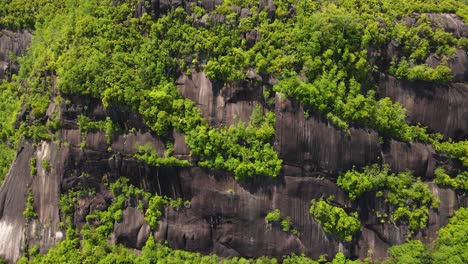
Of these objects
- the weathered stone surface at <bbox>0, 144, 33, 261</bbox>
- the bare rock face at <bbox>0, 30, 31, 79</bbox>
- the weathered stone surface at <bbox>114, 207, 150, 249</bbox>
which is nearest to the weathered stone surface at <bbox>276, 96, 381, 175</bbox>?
the weathered stone surface at <bbox>114, 207, 150, 249</bbox>

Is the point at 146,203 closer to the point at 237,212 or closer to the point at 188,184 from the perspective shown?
the point at 188,184

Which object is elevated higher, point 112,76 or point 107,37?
point 107,37

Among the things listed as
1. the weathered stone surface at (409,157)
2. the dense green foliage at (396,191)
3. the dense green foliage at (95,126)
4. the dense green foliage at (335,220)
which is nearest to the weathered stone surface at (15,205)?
the dense green foliage at (95,126)

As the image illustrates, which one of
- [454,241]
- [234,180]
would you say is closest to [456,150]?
[454,241]

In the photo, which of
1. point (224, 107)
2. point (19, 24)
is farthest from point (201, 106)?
point (19, 24)

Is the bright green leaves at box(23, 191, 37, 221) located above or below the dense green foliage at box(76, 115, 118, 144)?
below

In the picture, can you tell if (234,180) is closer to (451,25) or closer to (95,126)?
(95,126)

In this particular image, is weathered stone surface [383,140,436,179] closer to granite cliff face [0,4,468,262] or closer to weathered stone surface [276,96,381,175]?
granite cliff face [0,4,468,262]
